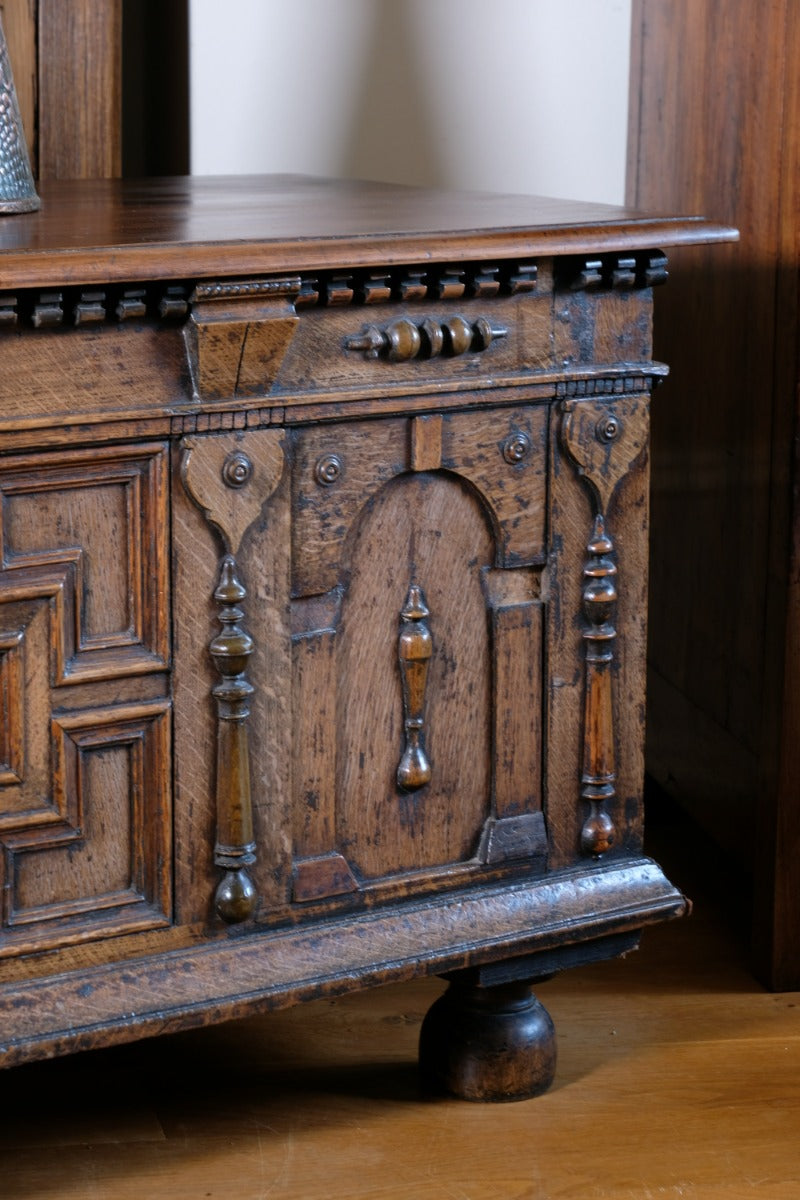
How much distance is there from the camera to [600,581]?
157 cm

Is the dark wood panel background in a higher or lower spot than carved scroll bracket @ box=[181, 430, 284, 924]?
higher

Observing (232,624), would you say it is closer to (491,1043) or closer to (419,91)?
(491,1043)

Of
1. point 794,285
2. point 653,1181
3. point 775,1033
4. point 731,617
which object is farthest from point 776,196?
point 653,1181

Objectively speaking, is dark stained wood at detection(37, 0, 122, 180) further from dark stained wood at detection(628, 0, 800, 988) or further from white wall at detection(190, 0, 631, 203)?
dark stained wood at detection(628, 0, 800, 988)

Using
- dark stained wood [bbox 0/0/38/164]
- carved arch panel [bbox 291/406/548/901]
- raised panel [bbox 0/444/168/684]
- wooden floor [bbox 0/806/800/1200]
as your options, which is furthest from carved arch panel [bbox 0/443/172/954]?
dark stained wood [bbox 0/0/38/164]

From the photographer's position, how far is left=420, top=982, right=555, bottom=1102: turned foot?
166cm

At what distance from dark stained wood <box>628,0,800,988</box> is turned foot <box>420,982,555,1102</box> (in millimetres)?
370

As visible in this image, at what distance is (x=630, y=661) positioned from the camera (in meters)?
1.62

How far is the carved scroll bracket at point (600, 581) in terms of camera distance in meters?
1.54

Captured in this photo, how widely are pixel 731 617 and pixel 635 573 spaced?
54cm

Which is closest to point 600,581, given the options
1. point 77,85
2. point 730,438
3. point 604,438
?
point 604,438

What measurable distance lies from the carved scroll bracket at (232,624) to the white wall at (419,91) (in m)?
0.81

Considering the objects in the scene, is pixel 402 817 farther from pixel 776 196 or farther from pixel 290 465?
pixel 776 196

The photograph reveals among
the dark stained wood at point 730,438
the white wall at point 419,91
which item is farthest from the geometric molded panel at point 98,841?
the white wall at point 419,91
